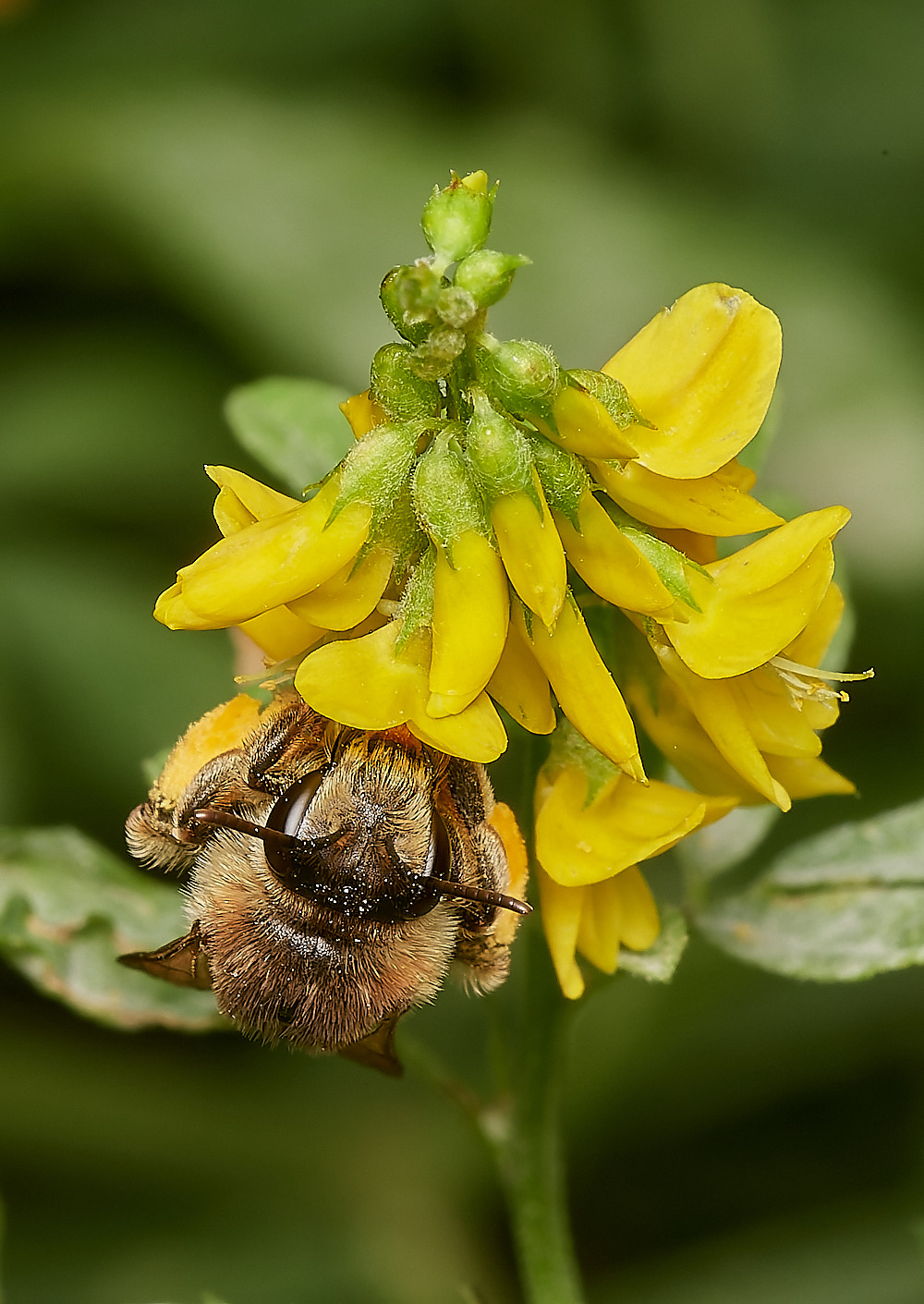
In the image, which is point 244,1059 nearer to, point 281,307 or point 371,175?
point 281,307

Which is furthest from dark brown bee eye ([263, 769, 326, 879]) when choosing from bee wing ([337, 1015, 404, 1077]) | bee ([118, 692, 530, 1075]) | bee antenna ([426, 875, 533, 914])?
bee wing ([337, 1015, 404, 1077])

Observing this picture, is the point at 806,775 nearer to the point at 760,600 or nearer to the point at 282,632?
the point at 760,600

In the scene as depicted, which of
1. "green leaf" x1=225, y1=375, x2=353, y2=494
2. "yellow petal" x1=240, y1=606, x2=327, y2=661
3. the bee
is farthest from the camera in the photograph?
"green leaf" x1=225, y1=375, x2=353, y2=494

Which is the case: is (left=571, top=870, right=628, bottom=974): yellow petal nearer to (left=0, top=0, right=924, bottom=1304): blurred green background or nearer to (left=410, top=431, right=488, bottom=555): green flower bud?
(left=410, top=431, right=488, bottom=555): green flower bud

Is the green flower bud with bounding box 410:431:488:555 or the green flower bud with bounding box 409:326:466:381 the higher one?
the green flower bud with bounding box 409:326:466:381

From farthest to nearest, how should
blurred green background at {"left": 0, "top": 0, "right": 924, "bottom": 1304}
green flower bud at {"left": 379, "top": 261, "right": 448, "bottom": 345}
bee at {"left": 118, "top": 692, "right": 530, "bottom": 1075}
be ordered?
blurred green background at {"left": 0, "top": 0, "right": 924, "bottom": 1304}, bee at {"left": 118, "top": 692, "right": 530, "bottom": 1075}, green flower bud at {"left": 379, "top": 261, "right": 448, "bottom": 345}
